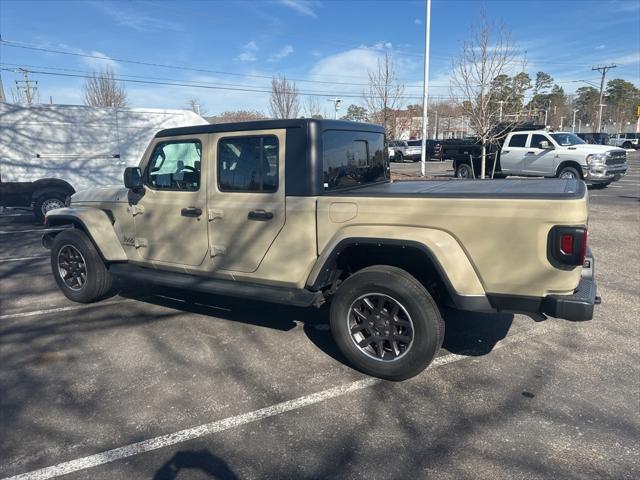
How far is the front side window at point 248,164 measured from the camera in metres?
3.90

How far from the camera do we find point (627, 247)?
7.55 metres

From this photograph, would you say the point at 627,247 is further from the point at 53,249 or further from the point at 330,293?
the point at 53,249

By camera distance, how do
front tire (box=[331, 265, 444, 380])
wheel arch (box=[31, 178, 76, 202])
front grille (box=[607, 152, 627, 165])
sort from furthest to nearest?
1. front grille (box=[607, 152, 627, 165])
2. wheel arch (box=[31, 178, 76, 202])
3. front tire (box=[331, 265, 444, 380])

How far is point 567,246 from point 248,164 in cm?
260

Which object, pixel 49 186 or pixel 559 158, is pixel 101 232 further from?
pixel 559 158

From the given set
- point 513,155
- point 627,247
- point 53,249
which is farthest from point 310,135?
point 513,155

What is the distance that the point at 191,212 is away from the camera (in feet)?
14.2

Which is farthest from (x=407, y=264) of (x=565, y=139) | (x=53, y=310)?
(x=565, y=139)

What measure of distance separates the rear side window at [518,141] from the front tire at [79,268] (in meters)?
14.9

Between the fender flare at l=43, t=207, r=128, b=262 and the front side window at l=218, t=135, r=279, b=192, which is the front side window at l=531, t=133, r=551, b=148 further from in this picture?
the fender flare at l=43, t=207, r=128, b=262

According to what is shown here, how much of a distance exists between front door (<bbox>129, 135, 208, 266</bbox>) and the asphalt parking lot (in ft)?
2.58

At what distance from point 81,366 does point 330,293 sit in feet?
7.20

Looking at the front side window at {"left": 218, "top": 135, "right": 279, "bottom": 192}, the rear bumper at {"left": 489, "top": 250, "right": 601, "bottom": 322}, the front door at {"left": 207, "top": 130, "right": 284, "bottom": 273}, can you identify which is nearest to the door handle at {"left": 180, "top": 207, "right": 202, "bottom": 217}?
the front door at {"left": 207, "top": 130, "right": 284, "bottom": 273}

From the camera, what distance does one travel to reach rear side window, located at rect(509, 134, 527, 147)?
16.0 m
